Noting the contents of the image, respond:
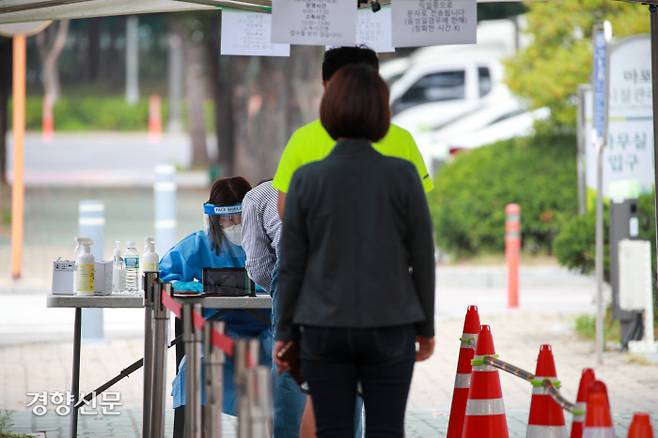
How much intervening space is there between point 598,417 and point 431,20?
2263 mm

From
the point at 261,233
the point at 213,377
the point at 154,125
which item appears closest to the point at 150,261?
the point at 261,233

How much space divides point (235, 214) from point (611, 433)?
108 inches

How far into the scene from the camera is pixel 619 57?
1225 centimetres

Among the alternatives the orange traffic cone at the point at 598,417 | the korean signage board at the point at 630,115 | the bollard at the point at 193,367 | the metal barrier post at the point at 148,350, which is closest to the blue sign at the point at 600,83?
the korean signage board at the point at 630,115

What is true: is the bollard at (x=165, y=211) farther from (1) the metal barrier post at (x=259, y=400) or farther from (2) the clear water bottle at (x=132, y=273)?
(1) the metal barrier post at (x=259, y=400)

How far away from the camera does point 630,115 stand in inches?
483

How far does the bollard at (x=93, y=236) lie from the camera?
12047 millimetres

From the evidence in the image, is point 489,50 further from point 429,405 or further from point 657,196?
point 657,196

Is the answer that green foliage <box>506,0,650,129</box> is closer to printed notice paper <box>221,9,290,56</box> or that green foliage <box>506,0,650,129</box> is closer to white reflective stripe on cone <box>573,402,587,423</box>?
printed notice paper <box>221,9,290,56</box>

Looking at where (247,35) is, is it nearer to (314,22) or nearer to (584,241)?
(314,22)

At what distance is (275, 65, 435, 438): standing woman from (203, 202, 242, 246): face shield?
225cm

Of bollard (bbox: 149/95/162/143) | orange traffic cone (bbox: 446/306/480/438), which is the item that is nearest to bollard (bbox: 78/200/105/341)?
orange traffic cone (bbox: 446/306/480/438)

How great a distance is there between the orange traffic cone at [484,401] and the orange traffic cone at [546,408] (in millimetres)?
376

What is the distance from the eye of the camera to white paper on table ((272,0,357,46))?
6.23 metres
